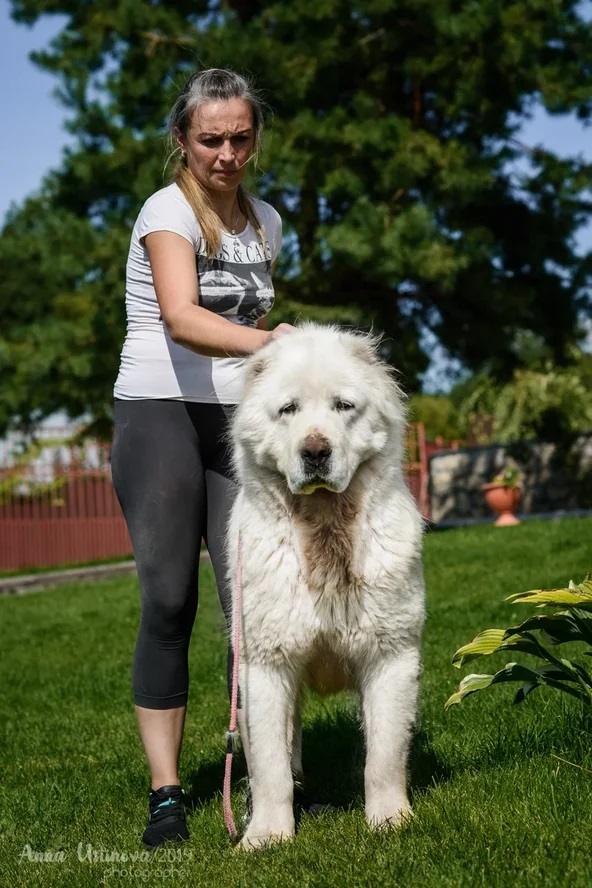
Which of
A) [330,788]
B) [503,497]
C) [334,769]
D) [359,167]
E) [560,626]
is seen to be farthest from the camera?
[503,497]

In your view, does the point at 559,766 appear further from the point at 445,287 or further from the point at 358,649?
the point at 445,287

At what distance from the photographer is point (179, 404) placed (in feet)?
11.6

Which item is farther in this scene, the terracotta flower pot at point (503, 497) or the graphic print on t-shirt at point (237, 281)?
the terracotta flower pot at point (503, 497)

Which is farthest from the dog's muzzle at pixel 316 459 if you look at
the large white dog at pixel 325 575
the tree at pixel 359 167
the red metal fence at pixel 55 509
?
the red metal fence at pixel 55 509

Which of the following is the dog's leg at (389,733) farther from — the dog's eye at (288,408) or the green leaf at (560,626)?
the dog's eye at (288,408)

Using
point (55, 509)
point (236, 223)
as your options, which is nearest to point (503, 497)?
point (55, 509)

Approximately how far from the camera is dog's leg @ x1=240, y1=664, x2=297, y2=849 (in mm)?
3057

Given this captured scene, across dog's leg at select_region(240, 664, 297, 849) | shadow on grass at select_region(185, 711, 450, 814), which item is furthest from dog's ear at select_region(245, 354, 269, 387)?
shadow on grass at select_region(185, 711, 450, 814)

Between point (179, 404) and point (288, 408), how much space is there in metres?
0.66

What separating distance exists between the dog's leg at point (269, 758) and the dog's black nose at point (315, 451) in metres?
0.68

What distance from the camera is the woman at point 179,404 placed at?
3434 mm

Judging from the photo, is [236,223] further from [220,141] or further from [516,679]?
[516,679]

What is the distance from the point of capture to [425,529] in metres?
3.35

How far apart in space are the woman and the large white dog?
41 cm
